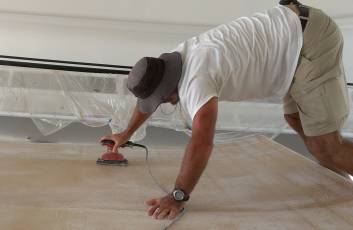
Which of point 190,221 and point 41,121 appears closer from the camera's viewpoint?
point 190,221

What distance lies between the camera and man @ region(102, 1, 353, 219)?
4.23 ft

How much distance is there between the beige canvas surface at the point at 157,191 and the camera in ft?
4.05

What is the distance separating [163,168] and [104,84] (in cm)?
87

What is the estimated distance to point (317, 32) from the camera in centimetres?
158

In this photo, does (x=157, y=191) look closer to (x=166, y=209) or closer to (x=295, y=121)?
(x=166, y=209)

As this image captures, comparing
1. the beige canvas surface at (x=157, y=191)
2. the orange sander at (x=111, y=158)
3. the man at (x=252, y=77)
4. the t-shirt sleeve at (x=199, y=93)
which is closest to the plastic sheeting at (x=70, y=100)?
the beige canvas surface at (x=157, y=191)

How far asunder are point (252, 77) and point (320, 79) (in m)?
0.28

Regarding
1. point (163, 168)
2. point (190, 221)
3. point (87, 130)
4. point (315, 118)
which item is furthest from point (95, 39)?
point (190, 221)

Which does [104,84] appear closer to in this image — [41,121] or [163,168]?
[41,121]

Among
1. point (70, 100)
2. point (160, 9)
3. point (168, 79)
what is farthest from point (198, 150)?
point (160, 9)

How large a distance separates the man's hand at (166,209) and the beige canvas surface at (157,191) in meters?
0.02

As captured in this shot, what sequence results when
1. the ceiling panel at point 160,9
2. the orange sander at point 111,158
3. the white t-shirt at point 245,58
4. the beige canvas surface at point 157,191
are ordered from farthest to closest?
the ceiling panel at point 160,9 → the orange sander at point 111,158 → the white t-shirt at point 245,58 → the beige canvas surface at point 157,191

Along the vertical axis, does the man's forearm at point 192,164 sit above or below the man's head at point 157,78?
below

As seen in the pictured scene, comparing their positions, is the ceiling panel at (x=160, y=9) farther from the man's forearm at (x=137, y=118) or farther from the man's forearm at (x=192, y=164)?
the man's forearm at (x=192, y=164)
